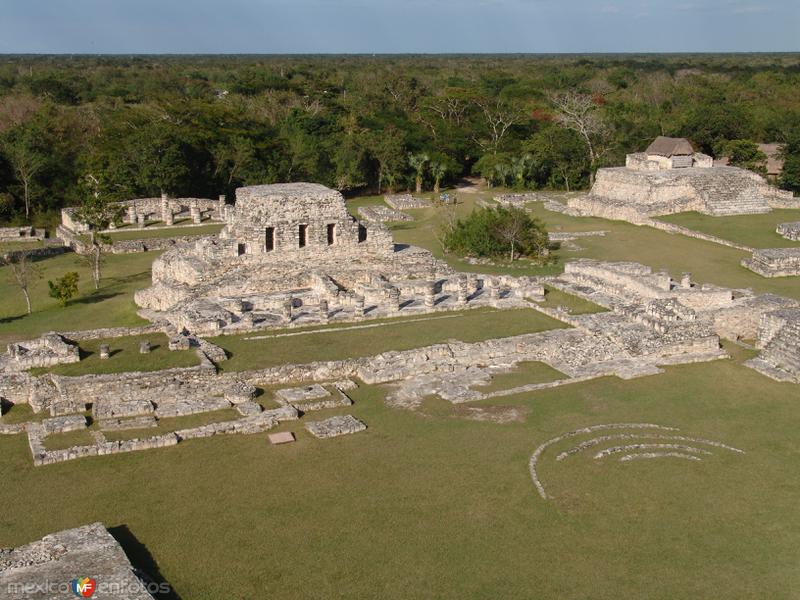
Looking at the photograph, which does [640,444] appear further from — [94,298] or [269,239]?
[94,298]

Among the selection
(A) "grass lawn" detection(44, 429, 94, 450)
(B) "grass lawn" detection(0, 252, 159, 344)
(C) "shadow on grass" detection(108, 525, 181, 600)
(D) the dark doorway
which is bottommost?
(C) "shadow on grass" detection(108, 525, 181, 600)

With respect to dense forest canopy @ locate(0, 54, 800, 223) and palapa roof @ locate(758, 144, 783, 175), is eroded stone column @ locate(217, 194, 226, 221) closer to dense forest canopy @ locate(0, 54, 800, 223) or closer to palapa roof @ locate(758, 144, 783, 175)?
dense forest canopy @ locate(0, 54, 800, 223)

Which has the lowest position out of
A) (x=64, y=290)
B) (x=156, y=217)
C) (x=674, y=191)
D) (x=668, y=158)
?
(x=64, y=290)

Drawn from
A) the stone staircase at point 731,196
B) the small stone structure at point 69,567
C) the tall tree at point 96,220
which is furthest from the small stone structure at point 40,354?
the stone staircase at point 731,196

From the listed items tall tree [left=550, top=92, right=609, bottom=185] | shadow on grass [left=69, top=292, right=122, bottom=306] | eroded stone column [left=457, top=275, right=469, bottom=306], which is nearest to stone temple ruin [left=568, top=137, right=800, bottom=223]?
tall tree [left=550, top=92, right=609, bottom=185]

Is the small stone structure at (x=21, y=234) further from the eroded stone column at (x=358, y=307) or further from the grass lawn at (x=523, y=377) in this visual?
the grass lawn at (x=523, y=377)

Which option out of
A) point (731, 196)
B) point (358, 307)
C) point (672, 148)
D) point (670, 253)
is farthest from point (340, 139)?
point (358, 307)

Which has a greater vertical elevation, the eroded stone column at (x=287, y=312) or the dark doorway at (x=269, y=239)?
the dark doorway at (x=269, y=239)
